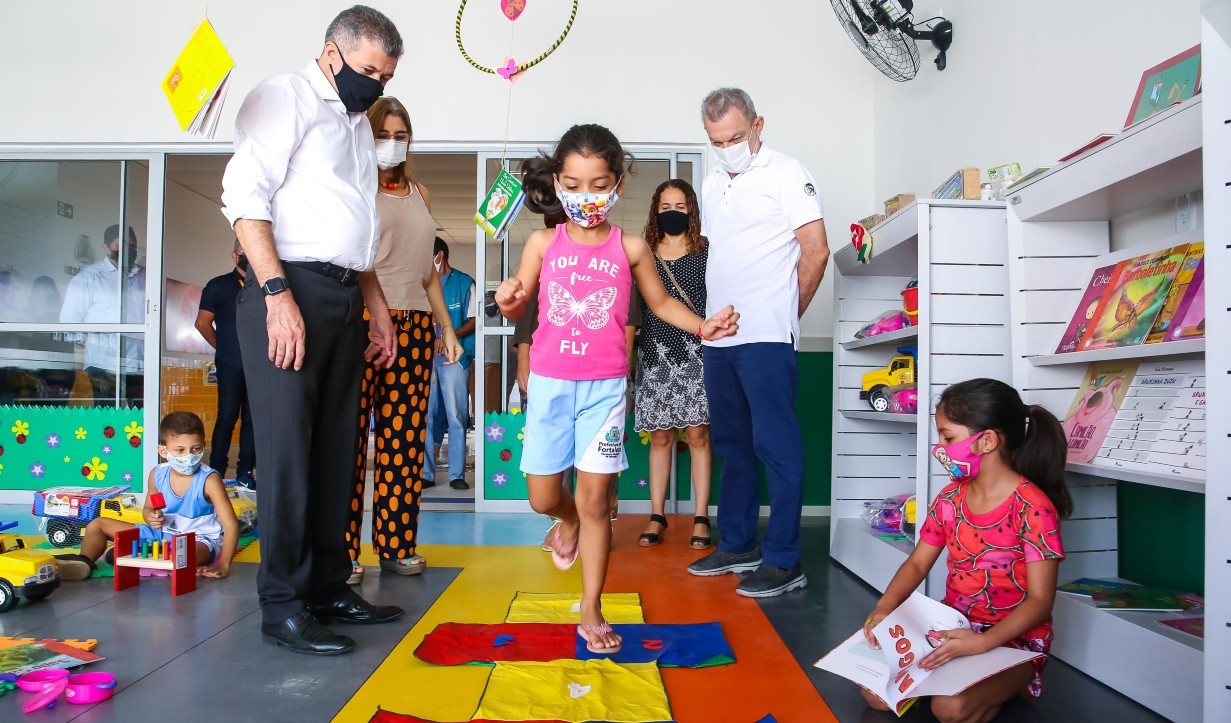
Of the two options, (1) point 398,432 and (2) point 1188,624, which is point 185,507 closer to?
(1) point 398,432

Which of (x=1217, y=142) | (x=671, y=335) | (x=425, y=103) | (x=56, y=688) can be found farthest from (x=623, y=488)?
(x=1217, y=142)

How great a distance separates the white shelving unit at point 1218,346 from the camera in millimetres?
1483

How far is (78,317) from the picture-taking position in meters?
5.16

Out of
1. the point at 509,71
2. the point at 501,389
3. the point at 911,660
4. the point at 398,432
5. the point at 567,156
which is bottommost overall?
the point at 911,660

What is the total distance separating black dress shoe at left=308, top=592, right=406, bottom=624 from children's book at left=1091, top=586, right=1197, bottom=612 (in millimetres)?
1960

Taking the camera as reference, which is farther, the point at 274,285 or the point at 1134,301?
the point at 1134,301

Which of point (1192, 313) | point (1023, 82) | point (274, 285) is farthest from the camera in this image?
point (1023, 82)

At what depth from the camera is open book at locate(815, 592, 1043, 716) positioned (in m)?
1.70

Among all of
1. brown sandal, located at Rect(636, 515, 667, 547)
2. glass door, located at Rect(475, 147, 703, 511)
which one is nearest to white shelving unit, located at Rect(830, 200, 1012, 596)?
brown sandal, located at Rect(636, 515, 667, 547)

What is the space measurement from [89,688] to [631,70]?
396 cm

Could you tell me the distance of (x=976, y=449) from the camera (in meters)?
2.01

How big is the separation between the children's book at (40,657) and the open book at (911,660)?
5.79 feet

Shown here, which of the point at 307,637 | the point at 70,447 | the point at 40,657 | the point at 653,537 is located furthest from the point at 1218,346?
the point at 70,447

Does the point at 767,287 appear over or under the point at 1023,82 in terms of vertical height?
under
